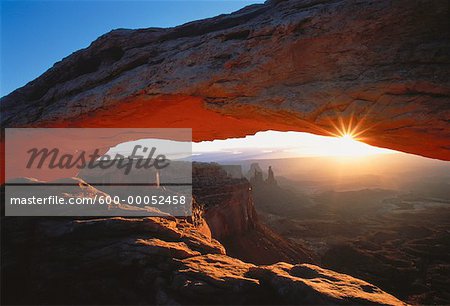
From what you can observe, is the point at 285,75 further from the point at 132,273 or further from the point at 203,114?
the point at 132,273

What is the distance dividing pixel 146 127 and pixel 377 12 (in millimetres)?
13972

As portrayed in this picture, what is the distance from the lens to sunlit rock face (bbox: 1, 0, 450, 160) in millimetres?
8773

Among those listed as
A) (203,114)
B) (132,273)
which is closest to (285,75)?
(203,114)

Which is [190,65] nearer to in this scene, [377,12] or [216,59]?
[216,59]

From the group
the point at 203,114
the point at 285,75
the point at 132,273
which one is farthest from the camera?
the point at 203,114

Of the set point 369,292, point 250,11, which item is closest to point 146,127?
point 250,11

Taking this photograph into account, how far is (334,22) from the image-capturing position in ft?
32.9

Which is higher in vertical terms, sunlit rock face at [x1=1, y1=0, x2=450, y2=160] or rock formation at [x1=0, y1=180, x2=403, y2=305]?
sunlit rock face at [x1=1, y1=0, x2=450, y2=160]

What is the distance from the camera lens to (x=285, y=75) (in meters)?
10.9

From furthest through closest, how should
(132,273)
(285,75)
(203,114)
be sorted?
1. (203,114)
2. (285,75)
3. (132,273)

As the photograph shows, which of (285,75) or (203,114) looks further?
(203,114)

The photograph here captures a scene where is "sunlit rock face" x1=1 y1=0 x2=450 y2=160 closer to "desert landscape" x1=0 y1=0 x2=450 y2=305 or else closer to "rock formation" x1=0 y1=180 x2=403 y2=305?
"desert landscape" x1=0 y1=0 x2=450 y2=305

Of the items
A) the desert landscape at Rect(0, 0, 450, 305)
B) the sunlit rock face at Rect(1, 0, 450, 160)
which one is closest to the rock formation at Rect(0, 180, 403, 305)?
the desert landscape at Rect(0, 0, 450, 305)

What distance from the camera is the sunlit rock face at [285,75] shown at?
28.8 ft
